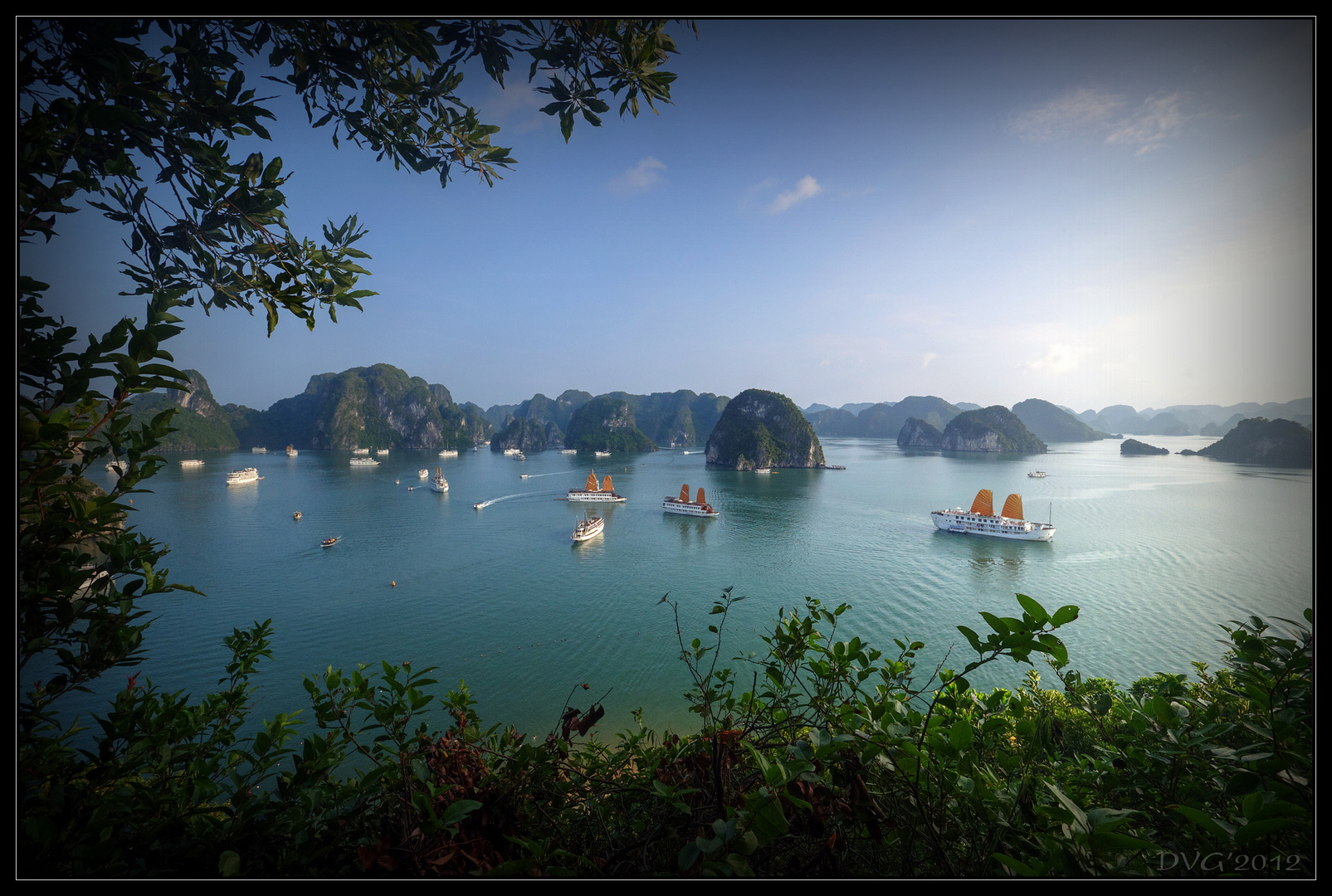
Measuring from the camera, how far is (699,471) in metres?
66.0

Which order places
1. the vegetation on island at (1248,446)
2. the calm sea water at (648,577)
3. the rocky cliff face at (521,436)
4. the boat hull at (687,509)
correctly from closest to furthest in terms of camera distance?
the calm sea water at (648,577), the boat hull at (687,509), the vegetation on island at (1248,446), the rocky cliff face at (521,436)

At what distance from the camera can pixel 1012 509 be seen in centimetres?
2927

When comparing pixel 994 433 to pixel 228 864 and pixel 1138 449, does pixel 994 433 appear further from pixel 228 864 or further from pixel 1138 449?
pixel 228 864

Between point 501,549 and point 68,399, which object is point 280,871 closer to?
point 68,399

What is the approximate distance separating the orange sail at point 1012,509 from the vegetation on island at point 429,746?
110 feet

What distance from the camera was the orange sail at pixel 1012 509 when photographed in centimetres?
2909

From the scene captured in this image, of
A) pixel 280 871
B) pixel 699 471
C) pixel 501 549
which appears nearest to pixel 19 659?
pixel 280 871

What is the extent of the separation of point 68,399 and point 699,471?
65.0 metres

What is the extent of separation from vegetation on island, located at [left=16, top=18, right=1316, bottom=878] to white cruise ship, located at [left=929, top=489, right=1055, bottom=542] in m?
32.4

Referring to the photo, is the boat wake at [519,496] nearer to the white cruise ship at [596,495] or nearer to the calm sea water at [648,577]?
the calm sea water at [648,577]
